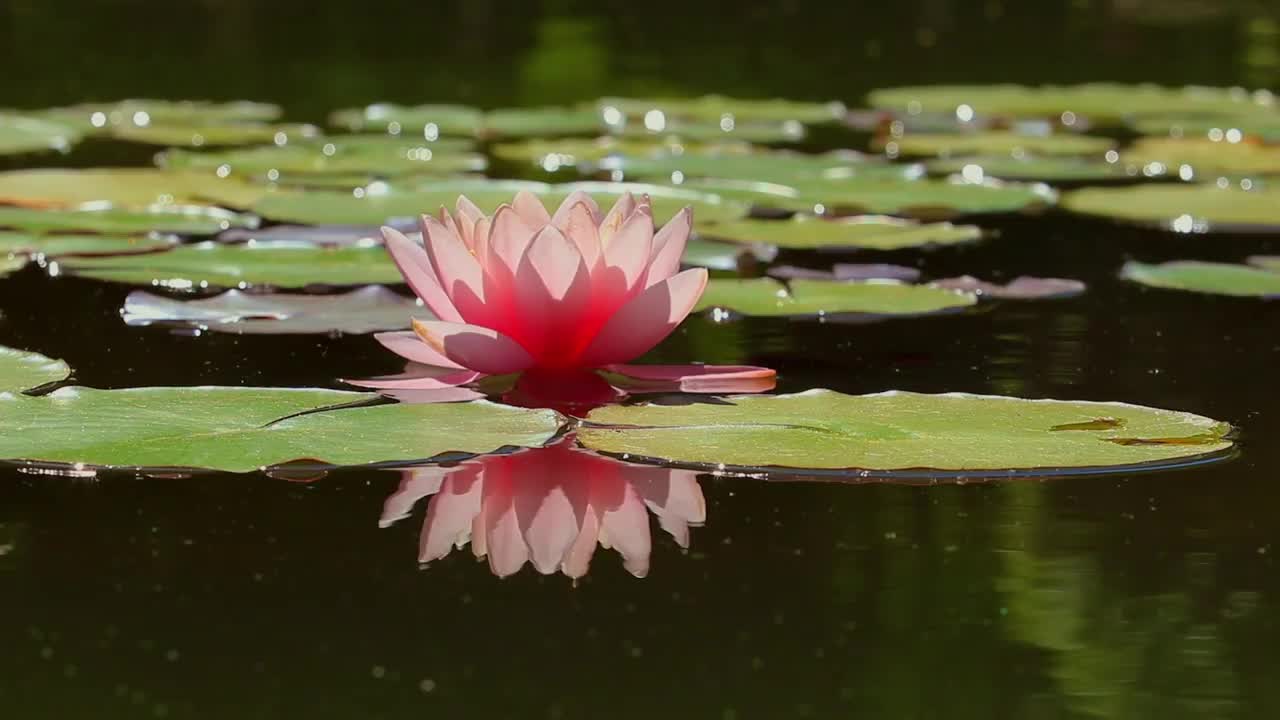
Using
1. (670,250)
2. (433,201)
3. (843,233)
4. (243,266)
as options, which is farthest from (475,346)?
(433,201)

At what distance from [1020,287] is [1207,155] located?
228 centimetres

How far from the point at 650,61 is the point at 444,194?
502 cm

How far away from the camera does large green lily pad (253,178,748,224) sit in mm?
3586

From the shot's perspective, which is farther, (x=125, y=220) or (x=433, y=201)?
(x=433, y=201)

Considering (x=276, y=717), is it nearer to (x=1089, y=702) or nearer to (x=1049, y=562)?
(x=1089, y=702)

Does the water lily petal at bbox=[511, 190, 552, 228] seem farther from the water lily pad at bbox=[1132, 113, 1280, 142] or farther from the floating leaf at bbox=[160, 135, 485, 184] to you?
the water lily pad at bbox=[1132, 113, 1280, 142]

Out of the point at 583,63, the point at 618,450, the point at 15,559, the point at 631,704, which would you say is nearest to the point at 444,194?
the point at 618,450

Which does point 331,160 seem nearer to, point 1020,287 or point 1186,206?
point 1186,206

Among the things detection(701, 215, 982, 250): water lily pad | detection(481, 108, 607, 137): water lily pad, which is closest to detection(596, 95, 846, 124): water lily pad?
detection(481, 108, 607, 137): water lily pad

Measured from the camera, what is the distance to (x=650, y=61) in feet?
28.6

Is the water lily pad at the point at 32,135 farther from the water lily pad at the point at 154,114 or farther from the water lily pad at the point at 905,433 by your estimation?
the water lily pad at the point at 905,433

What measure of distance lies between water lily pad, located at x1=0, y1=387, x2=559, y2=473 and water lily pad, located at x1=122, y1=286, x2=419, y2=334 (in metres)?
0.54

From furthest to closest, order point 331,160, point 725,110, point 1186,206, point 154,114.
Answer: point 725,110 < point 154,114 < point 331,160 < point 1186,206

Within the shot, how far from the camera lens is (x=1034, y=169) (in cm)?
470
